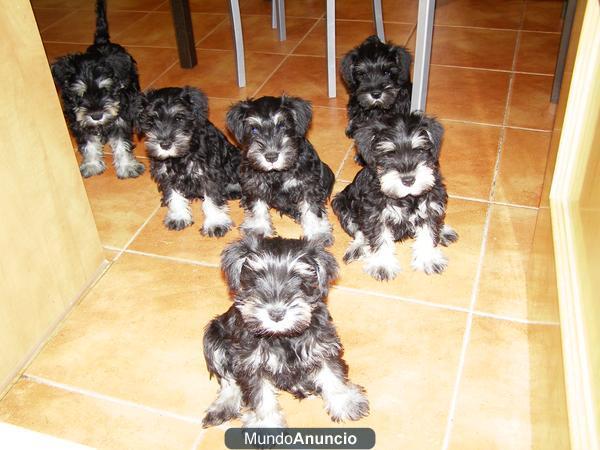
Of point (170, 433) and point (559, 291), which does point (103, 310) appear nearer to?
point (170, 433)

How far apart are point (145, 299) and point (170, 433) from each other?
100 centimetres

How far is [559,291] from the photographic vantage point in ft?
7.61

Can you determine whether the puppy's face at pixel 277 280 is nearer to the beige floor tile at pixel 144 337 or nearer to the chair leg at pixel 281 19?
the beige floor tile at pixel 144 337

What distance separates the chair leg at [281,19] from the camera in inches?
259

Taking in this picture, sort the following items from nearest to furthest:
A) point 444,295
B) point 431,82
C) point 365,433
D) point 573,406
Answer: point 573,406, point 365,433, point 444,295, point 431,82

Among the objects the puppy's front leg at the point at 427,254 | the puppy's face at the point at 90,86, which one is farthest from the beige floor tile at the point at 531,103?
the puppy's face at the point at 90,86

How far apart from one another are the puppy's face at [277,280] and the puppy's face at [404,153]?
0.87m

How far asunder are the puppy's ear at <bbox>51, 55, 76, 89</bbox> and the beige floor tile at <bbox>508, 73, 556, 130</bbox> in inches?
141

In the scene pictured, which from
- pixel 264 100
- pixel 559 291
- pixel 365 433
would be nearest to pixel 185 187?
pixel 264 100

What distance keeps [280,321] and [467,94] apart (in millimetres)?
3998

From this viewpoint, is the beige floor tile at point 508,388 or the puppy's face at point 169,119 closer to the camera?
the beige floor tile at point 508,388

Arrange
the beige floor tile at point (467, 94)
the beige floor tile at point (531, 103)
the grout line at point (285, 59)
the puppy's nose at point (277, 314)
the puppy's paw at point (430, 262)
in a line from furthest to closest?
1. the grout line at point (285, 59)
2. the beige floor tile at point (467, 94)
3. the beige floor tile at point (531, 103)
4. the puppy's paw at point (430, 262)
5. the puppy's nose at point (277, 314)

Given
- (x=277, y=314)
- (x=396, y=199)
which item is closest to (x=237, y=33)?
(x=396, y=199)

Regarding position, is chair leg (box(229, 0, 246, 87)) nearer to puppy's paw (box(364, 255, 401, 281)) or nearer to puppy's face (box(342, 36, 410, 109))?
puppy's face (box(342, 36, 410, 109))
